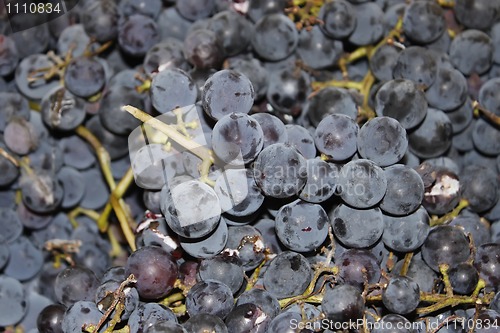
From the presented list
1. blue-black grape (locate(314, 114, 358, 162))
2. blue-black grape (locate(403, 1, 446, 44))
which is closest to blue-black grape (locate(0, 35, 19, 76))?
blue-black grape (locate(314, 114, 358, 162))

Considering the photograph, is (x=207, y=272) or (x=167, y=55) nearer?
(x=207, y=272)

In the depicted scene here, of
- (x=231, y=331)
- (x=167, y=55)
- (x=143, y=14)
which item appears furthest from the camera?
(x=143, y=14)

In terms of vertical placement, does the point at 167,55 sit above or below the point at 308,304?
above

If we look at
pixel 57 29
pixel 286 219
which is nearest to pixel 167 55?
pixel 57 29

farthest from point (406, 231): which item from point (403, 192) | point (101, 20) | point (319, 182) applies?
point (101, 20)

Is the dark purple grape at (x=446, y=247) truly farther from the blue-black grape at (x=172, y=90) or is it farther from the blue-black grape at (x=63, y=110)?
the blue-black grape at (x=63, y=110)

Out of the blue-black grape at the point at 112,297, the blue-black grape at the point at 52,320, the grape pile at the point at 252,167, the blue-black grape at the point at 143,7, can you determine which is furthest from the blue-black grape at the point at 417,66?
the blue-black grape at the point at 52,320

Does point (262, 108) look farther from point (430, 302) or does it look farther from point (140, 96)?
point (430, 302)
